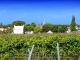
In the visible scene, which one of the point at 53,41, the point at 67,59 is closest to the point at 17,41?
the point at 53,41

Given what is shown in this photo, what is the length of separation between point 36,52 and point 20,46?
923 millimetres

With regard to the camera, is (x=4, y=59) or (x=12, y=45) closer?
(x=4, y=59)

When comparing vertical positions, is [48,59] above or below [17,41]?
below

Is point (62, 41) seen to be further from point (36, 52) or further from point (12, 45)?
point (12, 45)

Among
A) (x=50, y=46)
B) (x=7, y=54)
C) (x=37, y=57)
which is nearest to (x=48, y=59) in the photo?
(x=37, y=57)

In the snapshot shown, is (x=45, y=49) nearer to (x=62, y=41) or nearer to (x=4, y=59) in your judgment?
(x=62, y=41)

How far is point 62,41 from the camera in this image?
9.52 metres

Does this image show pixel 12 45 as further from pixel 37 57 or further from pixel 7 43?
pixel 37 57

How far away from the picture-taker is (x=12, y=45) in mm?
9336

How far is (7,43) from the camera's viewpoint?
9.41 meters

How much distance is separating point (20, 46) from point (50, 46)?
4.47 feet

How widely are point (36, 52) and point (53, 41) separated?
95 centimetres

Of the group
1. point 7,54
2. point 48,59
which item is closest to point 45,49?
point 48,59

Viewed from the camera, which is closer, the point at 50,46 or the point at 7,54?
the point at 7,54
